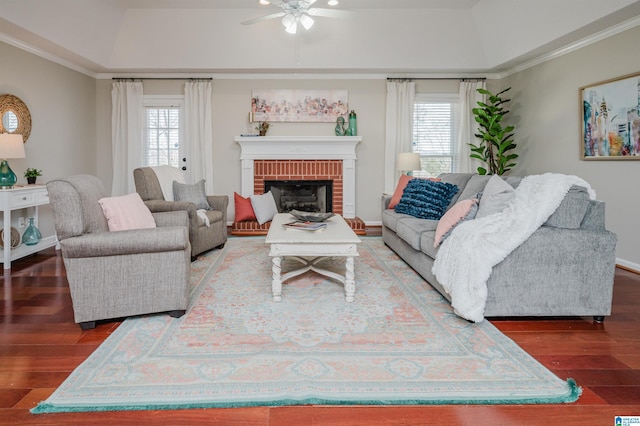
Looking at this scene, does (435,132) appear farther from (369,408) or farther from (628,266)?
(369,408)

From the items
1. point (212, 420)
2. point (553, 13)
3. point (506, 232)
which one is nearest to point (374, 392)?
point (212, 420)

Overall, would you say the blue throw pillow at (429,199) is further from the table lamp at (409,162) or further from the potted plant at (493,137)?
the potted plant at (493,137)

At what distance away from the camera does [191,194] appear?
16.3 ft

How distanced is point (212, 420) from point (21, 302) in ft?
7.70

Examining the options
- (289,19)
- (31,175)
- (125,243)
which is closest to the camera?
(125,243)

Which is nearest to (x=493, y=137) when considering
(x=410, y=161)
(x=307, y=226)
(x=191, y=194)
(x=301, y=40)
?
(x=410, y=161)

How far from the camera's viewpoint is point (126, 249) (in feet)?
8.75

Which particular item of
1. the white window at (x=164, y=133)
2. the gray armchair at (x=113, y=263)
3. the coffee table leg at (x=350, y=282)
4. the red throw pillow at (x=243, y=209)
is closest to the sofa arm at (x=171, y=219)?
the gray armchair at (x=113, y=263)

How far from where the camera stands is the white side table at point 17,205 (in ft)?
13.6

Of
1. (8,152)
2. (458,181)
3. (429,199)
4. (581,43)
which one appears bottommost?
(429,199)

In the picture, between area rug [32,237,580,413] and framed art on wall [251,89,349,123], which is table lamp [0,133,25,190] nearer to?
area rug [32,237,580,413]

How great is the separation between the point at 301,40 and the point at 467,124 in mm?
2935

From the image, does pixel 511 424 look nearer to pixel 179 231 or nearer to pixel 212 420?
pixel 212 420

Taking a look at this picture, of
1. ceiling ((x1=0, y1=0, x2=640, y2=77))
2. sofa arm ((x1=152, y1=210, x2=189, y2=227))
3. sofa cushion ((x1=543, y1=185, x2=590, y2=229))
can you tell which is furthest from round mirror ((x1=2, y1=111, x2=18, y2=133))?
sofa cushion ((x1=543, y1=185, x2=590, y2=229))
